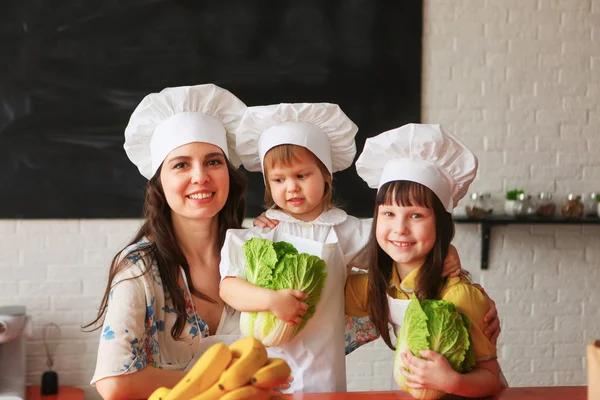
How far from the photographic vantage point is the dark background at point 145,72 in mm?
4871

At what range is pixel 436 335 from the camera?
2039 millimetres

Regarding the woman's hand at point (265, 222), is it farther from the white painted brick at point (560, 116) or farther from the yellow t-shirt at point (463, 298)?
the white painted brick at point (560, 116)

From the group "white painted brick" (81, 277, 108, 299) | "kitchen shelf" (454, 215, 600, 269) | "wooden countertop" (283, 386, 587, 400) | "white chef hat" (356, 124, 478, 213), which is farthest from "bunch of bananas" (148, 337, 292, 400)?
"kitchen shelf" (454, 215, 600, 269)

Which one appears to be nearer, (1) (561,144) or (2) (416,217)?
(2) (416,217)

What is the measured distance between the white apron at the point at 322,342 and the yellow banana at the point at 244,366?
27.1 inches

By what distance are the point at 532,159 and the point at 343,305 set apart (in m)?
3.29

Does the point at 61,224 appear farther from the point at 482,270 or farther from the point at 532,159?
the point at 532,159

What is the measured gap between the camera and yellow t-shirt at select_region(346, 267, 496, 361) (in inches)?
86.6

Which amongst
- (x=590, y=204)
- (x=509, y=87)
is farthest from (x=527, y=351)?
(x=509, y=87)

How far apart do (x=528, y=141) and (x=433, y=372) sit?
3.75m

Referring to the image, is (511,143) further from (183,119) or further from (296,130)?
(183,119)

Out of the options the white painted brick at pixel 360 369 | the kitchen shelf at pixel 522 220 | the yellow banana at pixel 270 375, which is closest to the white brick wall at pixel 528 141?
the white painted brick at pixel 360 369

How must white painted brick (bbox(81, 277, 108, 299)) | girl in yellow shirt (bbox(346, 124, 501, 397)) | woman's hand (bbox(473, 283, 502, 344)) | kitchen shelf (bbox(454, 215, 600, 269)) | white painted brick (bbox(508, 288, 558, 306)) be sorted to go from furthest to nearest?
white painted brick (bbox(508, 288, 558, 306)) → kitchen shelf (bbox(454, 215, 600, 269)) → white painted brick (bbox(81, 277, 108, 299)) → girl in yellow shirt (bbox(346, 124, 501, 397)) → woman's hand (bbox(473, 283, 502, 344))

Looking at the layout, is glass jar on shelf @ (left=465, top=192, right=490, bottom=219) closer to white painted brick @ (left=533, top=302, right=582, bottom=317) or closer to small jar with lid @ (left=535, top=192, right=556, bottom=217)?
small jar with lid @ (left=535, top=192, right=556, bottom=217)
